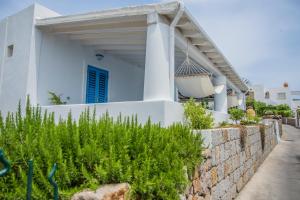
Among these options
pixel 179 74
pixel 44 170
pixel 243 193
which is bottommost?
pixel 243 193

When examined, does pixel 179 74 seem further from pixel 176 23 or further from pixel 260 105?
pixel 260 105

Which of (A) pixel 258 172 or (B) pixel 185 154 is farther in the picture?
(A) pixel 258 172

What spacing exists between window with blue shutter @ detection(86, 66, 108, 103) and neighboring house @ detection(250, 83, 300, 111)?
205 ft

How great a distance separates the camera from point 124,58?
1212 cm

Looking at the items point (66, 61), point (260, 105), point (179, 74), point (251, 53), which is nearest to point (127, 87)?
point (66, 61)

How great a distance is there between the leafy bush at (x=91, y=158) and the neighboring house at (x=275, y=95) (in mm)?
Answer: 67872

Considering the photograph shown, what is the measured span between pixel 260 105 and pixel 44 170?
53.8 m

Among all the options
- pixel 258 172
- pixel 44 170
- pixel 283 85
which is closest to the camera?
pixel 44 170

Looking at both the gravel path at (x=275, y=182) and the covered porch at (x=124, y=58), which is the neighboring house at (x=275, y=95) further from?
the covered porch at (x=124, y=58)

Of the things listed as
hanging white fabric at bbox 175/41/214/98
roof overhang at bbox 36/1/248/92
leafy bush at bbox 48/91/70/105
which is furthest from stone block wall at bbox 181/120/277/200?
leafy bush at bbox 48/91/70/105

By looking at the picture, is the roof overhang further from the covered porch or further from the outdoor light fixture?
the outdoor light fixture

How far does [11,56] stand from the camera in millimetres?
8836

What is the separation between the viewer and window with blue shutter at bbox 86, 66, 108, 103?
1036cm

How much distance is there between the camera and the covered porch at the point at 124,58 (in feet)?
21.8
